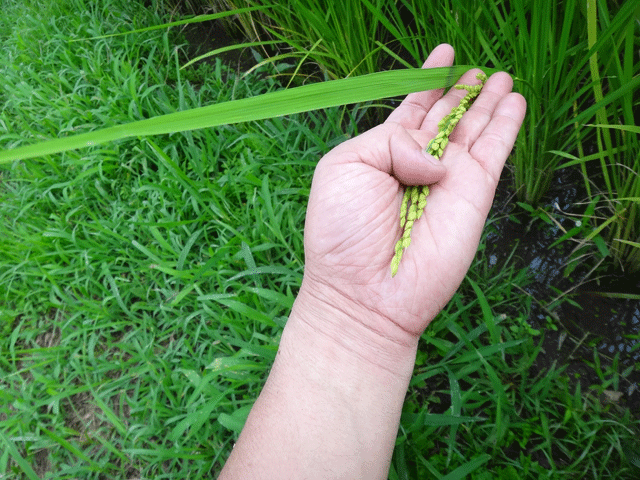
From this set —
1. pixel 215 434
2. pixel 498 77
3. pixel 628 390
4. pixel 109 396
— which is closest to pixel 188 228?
pixel 109 396

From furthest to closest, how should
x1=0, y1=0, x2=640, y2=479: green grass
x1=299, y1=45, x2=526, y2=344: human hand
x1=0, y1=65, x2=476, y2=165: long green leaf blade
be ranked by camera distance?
x1=0, y1=0, x2=640, y2=479: green grass < x1=299, y1=45, x2=526, y2=344: human hand < x1=0, y1=65, x2=476, y2=165: long green leaf blade

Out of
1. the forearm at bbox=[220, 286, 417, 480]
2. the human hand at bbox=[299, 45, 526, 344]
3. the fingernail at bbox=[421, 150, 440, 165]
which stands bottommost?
the forearm at bbox=[220, 286, 417, 480]

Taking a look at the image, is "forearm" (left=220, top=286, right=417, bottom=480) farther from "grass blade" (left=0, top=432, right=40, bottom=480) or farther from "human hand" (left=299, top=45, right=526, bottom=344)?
"grass blade" (left=0, top=432, right=40, bottom=480)

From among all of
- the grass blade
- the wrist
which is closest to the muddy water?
the wrist

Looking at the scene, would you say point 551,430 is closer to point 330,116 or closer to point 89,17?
point 330,116

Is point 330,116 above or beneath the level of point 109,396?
above

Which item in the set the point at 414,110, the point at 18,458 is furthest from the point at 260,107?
the point at 18,458

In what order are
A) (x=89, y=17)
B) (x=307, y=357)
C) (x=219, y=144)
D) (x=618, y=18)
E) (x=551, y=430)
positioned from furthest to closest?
(x=89, y=17) → (x=219, y=144) → (x=551, y=430) → (x=307, y=357) → (x=618, y=18)
